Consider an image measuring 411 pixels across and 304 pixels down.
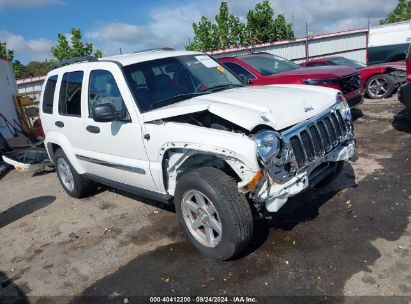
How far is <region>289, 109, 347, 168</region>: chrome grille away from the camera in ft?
11.2

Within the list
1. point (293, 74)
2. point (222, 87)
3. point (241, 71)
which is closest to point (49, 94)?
point (222, 87)

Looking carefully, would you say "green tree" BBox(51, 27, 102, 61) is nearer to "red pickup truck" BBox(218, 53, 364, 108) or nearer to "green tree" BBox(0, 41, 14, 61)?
"green tree" BBox(0, 41, 14, 61)

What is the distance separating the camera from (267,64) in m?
8.61

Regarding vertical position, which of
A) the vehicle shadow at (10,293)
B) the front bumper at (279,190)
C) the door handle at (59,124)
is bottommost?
the vehicle shadow at (10,293)

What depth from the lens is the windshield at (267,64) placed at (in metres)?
8.33

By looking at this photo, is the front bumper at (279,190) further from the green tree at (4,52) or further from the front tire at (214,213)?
the green tree at (4,52)

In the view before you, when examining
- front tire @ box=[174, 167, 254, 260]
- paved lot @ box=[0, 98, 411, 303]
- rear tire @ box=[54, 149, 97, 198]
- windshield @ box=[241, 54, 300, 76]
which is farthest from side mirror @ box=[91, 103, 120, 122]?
windshield @ box=[241, 54, 300, 76]

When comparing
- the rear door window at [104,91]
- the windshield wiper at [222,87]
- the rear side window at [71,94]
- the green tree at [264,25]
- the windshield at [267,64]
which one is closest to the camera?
the rear door window at [104,91]

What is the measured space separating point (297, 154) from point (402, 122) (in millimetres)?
5557

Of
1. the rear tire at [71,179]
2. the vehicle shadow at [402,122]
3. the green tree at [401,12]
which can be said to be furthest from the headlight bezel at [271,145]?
the green tree at [401,12]

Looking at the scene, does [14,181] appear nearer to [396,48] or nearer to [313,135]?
[313,135]

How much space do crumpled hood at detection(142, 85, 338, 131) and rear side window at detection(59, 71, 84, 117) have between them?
58.6 inches

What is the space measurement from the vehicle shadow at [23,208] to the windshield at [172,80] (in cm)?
296

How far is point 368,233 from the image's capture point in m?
3.67
